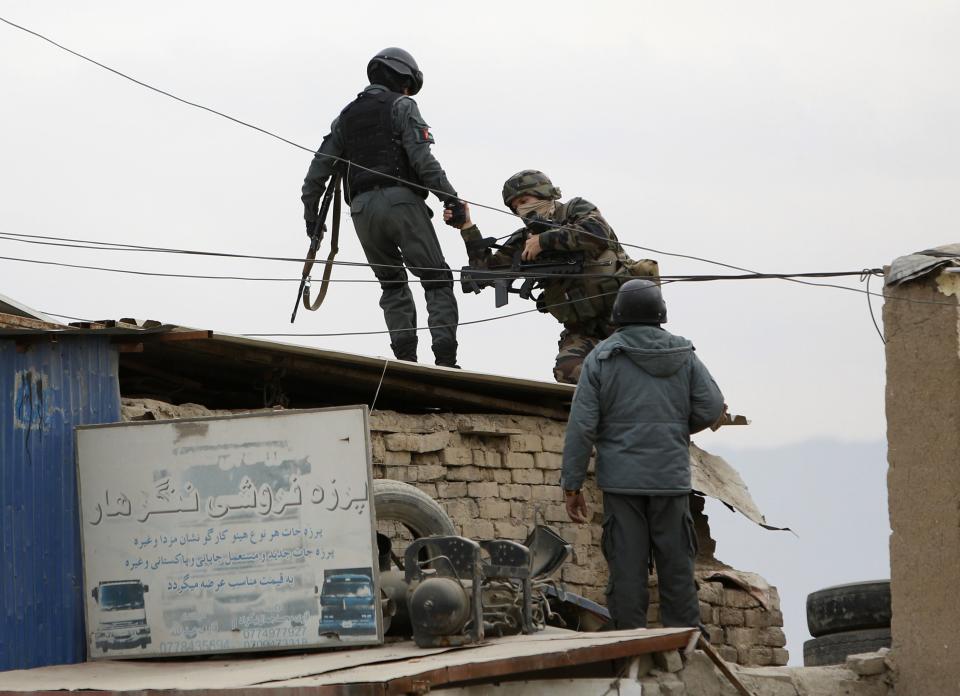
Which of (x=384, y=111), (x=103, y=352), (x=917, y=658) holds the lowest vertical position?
(x=917, y=658)

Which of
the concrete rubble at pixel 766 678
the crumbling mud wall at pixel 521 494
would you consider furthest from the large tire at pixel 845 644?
the concrete rubble at pixel 766 678

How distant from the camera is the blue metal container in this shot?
7684 mm

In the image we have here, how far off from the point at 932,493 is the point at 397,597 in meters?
2.61

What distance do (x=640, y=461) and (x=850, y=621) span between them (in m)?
3.08

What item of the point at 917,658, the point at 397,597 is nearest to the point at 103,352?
the point at 397,597

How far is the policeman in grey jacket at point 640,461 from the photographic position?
781 cm

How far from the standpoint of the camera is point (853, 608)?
401 inches

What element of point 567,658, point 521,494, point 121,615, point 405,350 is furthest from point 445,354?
point 567,658

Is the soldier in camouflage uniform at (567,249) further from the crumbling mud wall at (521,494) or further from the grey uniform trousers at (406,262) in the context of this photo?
the crumbling mud wall at (521,494)

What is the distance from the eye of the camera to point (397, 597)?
741cm

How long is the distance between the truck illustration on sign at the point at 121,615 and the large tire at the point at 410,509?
137 cm

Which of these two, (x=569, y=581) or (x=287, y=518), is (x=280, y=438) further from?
(x=569, y=581)

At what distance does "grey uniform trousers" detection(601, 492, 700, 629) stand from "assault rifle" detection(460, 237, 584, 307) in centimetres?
273

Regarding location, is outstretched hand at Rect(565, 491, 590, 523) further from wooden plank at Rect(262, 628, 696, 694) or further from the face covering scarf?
the face covering scarf
